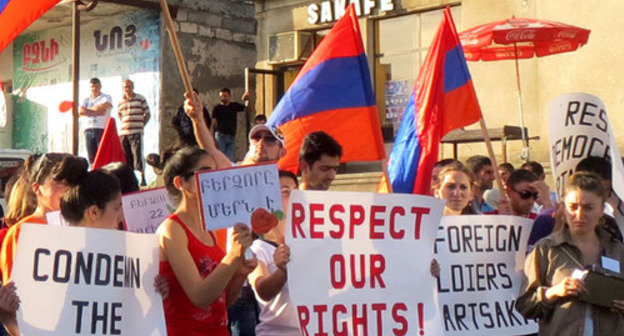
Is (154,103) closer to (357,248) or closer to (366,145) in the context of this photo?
(366,145)

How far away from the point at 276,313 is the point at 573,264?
1458 mm

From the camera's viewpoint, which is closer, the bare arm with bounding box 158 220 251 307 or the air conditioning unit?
the bare arm with bounding box 158 220 251 307

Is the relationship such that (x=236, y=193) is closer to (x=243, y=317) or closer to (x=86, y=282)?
(x=86, y=282)

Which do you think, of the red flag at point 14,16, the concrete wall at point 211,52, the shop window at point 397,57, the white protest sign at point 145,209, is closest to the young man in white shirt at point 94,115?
the concrete wall at point 211,52

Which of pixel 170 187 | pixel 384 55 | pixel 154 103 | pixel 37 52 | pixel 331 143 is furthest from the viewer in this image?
pixel 37 52

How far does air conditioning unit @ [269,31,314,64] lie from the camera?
21289 millimetres

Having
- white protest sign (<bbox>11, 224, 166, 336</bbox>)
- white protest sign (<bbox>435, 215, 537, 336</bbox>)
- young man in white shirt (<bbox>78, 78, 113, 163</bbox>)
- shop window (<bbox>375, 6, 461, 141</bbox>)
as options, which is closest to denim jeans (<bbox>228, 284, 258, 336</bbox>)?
white protest sign (<bbox>435, 215, 537, 336</bbox>)

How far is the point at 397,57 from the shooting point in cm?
2011

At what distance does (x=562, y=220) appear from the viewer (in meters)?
6.70

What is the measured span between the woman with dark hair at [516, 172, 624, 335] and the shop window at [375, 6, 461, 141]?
13151 mm

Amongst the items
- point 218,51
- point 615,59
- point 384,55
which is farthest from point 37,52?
point 615,59

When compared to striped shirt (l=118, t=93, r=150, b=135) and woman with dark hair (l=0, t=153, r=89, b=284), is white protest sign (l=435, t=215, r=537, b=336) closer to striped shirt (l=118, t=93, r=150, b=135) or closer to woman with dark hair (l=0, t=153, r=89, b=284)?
woman with dark hair (l=0, t=153, r=89, b=284)

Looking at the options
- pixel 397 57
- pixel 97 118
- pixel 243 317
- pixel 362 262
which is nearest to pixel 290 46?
pixel 397 57

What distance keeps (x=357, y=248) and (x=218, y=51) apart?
18193 mm
